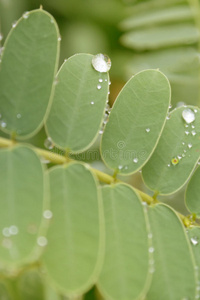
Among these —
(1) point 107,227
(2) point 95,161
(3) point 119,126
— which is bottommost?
(2) point 95,161

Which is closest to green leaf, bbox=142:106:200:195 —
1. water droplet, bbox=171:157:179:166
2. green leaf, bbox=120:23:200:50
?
water droplet, bbox=171:157:179:166

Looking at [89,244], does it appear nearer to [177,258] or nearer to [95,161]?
[177,258]

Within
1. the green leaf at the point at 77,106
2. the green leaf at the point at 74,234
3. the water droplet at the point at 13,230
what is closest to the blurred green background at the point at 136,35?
the green leaf at the point at 77,106

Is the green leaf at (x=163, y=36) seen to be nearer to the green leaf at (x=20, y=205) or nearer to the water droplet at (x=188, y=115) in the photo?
the water droplet at (x=188, y=115)

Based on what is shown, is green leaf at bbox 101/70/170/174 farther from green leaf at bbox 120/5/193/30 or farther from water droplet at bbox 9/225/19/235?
green leaf at bbox 120/5/193/30

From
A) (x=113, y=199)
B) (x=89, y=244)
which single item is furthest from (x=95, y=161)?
(x=89, y=244)
